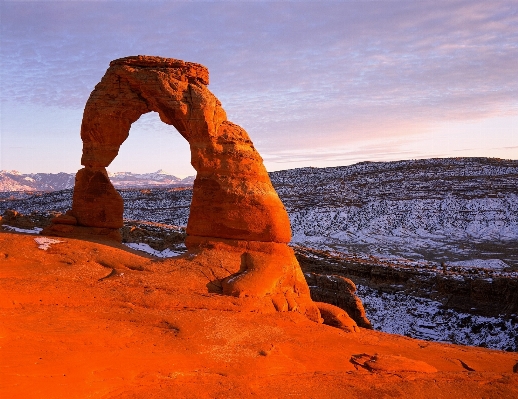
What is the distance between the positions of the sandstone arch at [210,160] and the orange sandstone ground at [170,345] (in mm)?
1159

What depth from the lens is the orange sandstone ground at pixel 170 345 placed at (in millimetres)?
6426

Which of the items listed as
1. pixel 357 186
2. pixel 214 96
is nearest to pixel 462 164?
pixel 357 186

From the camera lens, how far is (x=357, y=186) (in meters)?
65.5

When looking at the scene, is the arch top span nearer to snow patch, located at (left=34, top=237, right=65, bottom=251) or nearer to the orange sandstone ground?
the orange sandstone ground

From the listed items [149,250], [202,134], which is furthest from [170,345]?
[149,250]

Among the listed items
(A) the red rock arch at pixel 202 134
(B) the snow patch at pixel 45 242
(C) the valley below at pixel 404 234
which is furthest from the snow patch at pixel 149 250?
(B) the snow patch at pixel 45 242

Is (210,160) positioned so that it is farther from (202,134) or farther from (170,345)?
(170,345)

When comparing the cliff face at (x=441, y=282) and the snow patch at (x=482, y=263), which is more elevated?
the cliff face at (x=441, y=282)

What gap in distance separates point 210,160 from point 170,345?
6488 mm

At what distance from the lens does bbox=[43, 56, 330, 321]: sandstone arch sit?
1285cm

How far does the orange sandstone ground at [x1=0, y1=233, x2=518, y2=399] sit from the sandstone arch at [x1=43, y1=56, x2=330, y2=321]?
45.6 inches

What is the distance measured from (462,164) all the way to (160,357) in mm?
70682

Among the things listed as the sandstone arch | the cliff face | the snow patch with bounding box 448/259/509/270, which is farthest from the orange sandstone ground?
the snow patch with bounding box 448/259/509/270

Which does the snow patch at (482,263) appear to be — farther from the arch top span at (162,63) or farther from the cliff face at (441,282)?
the arch top span at (162,63)
